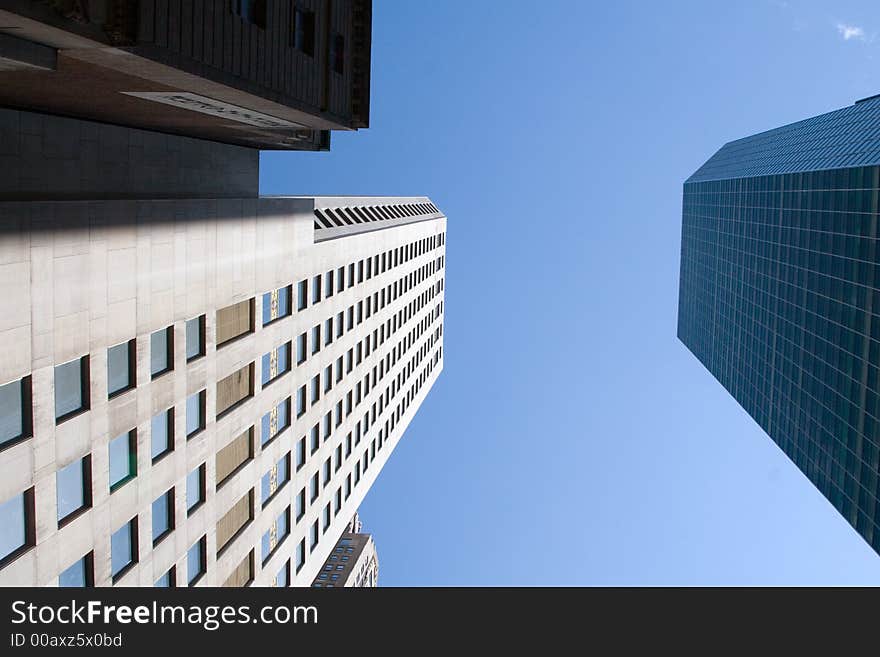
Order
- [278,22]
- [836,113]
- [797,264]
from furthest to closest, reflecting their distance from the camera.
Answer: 1. [836,113]
2. [797,264]
3. [278,22]

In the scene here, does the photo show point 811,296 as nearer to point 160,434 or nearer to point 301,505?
point 301,505

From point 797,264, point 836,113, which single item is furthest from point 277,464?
point 836,113

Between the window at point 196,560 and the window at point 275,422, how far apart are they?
640 centimetres

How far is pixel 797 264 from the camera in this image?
6109 centimetres

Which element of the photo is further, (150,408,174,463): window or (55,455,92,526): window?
(150,408,174,463): window

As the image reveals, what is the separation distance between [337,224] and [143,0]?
125ft

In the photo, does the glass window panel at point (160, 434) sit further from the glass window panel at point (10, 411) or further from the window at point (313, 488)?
the window at point (313, 488)

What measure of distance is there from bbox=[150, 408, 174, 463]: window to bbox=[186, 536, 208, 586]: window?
207 inches

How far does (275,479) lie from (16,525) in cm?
1878

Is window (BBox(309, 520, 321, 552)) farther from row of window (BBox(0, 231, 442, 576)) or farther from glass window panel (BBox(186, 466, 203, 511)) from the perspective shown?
glass window panel (BBox(186, 466, 203, 511))

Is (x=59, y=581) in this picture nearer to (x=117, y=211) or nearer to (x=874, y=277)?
(x=117, y=211)

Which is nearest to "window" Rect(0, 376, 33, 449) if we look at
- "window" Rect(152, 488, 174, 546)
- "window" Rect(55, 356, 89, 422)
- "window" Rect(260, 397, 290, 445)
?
"window" Rect(55, 356, 89, 422)

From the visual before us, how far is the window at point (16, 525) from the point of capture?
1848cm

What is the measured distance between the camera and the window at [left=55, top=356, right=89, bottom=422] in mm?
20094
